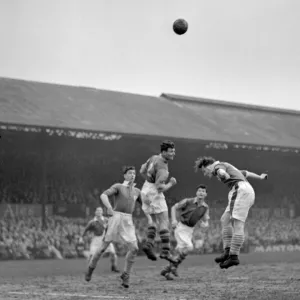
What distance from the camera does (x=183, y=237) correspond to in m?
14.6

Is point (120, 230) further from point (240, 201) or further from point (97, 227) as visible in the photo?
point (97, 227)

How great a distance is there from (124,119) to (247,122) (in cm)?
735

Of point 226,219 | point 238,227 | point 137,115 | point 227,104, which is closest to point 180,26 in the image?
point 226,219

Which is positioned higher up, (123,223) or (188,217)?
(188,217)

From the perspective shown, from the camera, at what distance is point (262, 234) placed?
95.7 feet

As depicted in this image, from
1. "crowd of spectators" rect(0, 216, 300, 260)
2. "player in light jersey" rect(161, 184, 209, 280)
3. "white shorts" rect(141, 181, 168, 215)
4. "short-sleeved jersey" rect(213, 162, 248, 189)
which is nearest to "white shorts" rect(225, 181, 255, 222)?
"short-sleeved jersey" rect(213, 162, 248, 189)

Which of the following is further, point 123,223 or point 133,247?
point 123,223

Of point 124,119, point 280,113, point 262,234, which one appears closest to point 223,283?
point 124,119

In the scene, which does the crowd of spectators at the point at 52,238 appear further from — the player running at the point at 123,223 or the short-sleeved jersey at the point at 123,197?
the short-sleeved jersey at the point at 123,197

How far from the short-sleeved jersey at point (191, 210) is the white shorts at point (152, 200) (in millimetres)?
1865

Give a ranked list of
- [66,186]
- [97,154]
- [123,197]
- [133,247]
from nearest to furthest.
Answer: [133,247] < [123,197] < [66,186] < [97,154]

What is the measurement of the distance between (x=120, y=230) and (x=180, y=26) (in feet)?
14.4

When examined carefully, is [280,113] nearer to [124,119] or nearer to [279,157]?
[279,157]

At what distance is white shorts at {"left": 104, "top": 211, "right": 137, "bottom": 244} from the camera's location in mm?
11892
